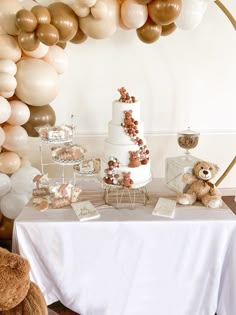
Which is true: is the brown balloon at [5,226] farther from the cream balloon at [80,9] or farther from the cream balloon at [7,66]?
the cream balloon at [80,9]

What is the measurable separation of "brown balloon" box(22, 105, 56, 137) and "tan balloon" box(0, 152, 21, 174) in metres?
0.18

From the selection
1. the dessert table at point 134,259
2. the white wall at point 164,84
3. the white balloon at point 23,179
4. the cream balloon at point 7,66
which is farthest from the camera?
the white wall at point 164,84

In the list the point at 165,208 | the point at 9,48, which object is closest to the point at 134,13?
the point at 9,48

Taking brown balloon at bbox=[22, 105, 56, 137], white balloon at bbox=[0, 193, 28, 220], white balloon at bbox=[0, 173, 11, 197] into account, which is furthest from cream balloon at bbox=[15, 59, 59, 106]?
white balloon at bbox=[0, 193, 28, 220]

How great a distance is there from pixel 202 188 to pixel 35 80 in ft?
3.45

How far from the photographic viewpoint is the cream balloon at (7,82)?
5.48ft

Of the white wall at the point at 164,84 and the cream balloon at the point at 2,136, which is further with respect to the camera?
the white wall at the point at 164,84

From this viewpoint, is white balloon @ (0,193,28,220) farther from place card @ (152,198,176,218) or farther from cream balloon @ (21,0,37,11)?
cream balloon @ (21,0,37,11)

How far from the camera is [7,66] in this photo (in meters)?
1.70

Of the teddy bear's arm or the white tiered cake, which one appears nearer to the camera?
the white tiered cake

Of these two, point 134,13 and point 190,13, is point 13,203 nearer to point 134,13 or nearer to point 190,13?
point 134,13

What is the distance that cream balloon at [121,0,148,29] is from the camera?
1720mm

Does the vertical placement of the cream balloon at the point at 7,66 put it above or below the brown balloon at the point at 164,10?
below

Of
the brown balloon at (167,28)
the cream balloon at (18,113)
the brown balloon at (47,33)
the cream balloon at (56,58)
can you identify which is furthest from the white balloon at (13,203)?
the brown balloon at (167,28)
